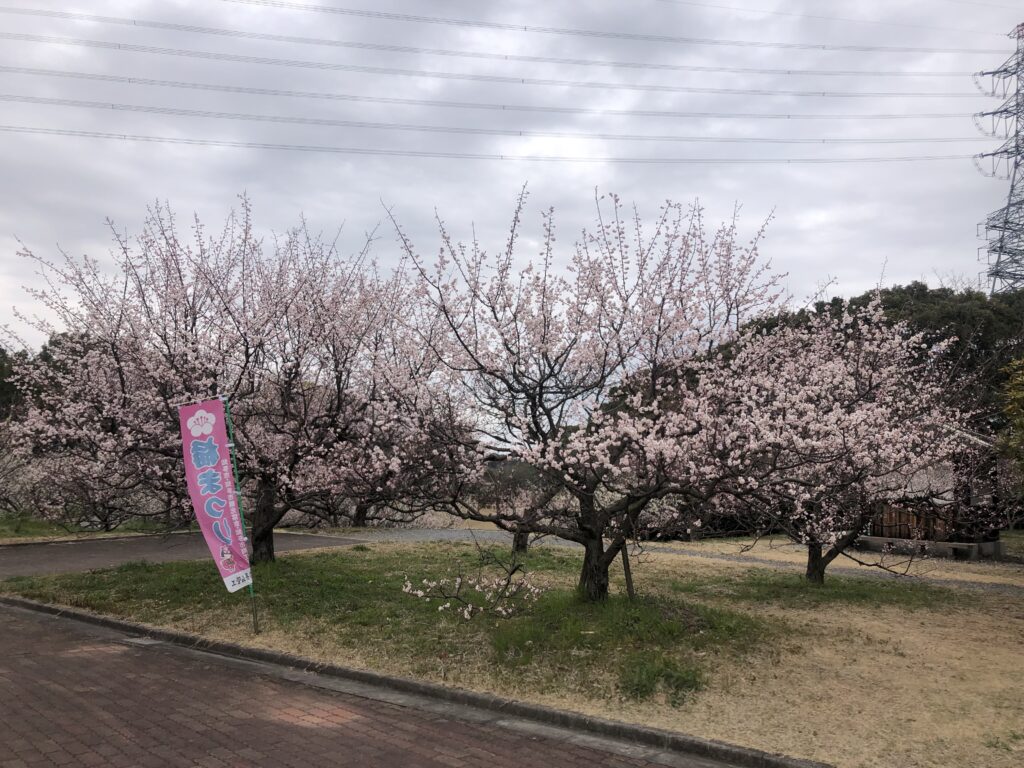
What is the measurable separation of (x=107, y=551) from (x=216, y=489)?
36.0 feet

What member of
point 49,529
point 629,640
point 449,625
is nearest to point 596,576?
point 629,640

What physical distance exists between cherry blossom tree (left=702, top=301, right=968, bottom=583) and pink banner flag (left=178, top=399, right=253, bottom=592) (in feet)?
19.6

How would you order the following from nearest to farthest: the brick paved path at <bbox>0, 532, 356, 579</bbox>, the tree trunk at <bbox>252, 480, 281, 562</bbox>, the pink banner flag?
the pink banner flag < the tree trunk at <bbox>252, 480, 281, 562</bbox> < the brick paved path at <bbox>0, 532, 356, 579</bbox>

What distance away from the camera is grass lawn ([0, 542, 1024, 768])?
5.52m

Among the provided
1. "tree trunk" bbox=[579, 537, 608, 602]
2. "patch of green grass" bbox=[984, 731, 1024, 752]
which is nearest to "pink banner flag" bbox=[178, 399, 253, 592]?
"tree trunk" bbox=[579, 537, 608, 602]

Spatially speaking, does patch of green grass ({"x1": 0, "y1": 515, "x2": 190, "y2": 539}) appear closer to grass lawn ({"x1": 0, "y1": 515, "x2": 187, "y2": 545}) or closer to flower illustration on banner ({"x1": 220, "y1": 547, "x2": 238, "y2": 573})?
grass lawn ({"x1": 0, "y1": 515, "x2": 187, "y2": 545})

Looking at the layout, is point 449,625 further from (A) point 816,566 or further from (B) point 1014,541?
(B) point 1014,541

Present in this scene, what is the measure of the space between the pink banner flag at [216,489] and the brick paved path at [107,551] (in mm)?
5983

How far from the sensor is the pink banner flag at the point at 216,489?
8758 mm

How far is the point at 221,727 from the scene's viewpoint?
568cm

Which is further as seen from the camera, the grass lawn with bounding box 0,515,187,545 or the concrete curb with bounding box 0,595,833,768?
the grass lawn with bounding box 0,515,187,545

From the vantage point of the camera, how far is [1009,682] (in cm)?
653

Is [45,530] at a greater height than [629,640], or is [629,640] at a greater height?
[629,640]

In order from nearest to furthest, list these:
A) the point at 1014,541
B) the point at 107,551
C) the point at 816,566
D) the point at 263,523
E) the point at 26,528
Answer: the point at 816,566 < the point at 263,523 < the point at 107,551 < the point at 1014,541 < the point at 26,528
